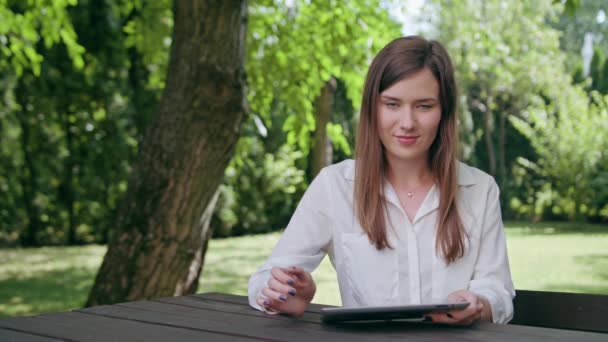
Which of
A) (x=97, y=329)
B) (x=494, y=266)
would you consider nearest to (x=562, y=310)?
(x=494, y=266)

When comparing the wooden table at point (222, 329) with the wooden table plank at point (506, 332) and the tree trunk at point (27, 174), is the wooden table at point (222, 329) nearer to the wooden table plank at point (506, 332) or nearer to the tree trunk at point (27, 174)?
the wooden table plank at point (506, 332)

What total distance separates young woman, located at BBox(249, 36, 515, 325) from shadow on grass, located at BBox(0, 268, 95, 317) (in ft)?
16.2

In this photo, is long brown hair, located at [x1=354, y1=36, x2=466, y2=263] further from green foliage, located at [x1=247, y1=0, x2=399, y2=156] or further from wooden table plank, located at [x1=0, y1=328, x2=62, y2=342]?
green foliage, located at [x1=247, y1=0, x2=399, y2=156]

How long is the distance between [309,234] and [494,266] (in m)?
0.50

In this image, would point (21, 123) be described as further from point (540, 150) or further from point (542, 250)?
point (540, 150)

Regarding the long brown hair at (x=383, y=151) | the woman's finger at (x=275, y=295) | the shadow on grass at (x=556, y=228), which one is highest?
the long brown hair at (x=383, y=151)

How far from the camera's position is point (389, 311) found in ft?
4.37

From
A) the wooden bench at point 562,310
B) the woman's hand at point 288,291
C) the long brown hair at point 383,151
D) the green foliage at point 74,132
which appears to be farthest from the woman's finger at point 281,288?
the green foliage at point 74,132

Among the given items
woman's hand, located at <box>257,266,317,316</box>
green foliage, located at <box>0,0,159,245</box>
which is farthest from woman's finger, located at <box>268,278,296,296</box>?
green foliage, located at <box>0,0,159,245</box>

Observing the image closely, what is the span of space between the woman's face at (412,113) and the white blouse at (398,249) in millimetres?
161

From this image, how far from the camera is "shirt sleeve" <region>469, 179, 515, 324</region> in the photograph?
1.73 m

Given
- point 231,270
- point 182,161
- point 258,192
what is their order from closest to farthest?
point 182,161
point 231,270
point 258,192

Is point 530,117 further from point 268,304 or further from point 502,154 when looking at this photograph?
point 268,304

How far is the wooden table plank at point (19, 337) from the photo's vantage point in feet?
4.69
